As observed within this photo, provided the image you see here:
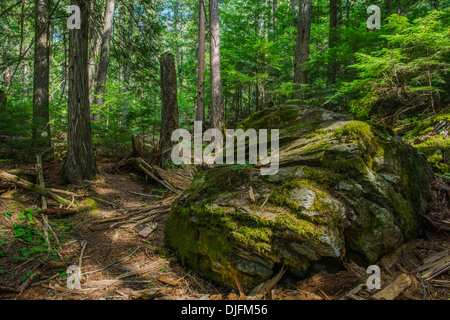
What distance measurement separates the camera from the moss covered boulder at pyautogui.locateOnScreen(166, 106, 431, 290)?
2.14 metres

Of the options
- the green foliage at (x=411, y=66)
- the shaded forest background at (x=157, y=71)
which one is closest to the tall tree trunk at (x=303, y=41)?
the shaded forest background at (x=157, y=71)

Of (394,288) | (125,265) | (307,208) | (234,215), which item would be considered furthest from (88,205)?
(394,288)

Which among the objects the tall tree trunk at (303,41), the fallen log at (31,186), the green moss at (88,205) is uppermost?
the tall tree trunk at (303,41)

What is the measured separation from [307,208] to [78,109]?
15.3 feet

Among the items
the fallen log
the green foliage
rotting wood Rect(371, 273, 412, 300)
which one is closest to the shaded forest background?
the green foliage

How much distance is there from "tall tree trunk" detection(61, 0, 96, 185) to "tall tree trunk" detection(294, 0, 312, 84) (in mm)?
7885

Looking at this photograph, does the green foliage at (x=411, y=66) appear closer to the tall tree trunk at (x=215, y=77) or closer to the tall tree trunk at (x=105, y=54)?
the tall tree trunk at (x=215, y=77)

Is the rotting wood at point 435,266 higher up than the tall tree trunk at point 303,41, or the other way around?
the tall tree trunk at point 303,41

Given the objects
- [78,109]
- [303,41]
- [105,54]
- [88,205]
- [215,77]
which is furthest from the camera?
[105,54]

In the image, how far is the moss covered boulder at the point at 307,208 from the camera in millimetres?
2137

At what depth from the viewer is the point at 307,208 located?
87.0 inches

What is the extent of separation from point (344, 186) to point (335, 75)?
33.2 ft

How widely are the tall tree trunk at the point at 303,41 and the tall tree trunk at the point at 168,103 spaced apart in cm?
562

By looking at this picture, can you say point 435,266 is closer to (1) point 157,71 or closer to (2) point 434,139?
(2) point 434,139
